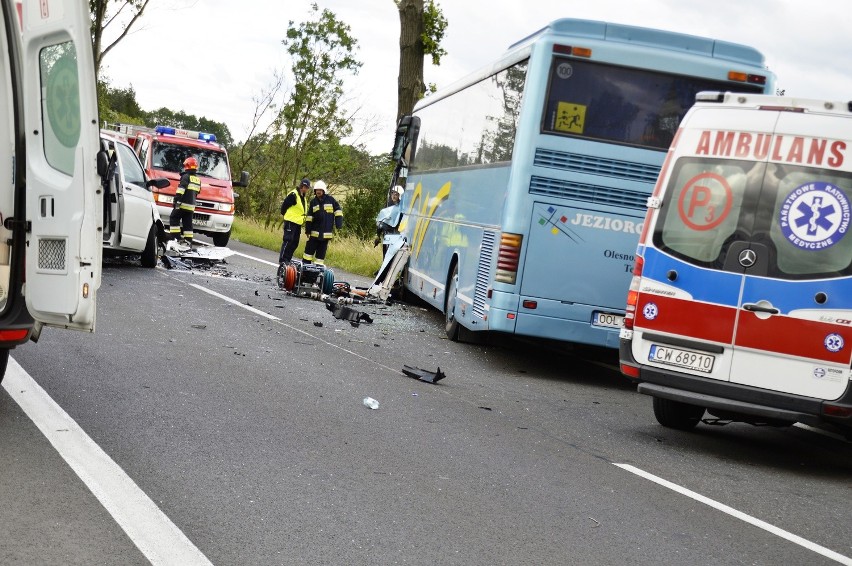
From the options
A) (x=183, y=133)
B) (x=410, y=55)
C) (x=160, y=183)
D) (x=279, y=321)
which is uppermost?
(x=410, y=55)

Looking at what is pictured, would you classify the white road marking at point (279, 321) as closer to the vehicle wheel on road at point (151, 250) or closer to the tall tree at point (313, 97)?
the vehicle wheel on road at point (151, 250)

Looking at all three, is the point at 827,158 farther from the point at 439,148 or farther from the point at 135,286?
the point at 135,286

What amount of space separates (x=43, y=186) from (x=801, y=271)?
16.5ft

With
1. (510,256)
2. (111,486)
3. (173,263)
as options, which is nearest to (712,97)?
(510,256)

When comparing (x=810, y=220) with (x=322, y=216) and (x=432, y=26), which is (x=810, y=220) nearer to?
(x=322, y=216)

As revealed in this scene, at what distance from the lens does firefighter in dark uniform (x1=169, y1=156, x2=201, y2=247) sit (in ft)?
73.8

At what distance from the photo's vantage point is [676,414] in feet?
30.9

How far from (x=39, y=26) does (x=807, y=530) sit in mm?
4989

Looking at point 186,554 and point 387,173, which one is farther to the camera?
point 387,173

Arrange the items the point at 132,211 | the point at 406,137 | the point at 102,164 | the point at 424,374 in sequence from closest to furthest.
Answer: the point at 102,164 → the point at 424,374 → the point at 132,211 → the point at 406,137

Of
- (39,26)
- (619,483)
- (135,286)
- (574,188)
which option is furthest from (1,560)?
(135,286)

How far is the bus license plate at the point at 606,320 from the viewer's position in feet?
38.3

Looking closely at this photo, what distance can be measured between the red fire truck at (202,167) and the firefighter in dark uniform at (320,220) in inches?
262

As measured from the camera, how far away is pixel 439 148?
16.8 metres
